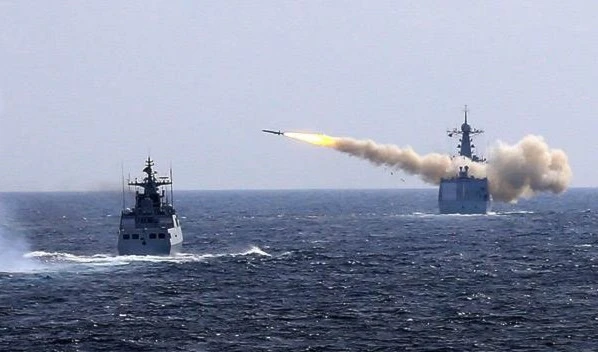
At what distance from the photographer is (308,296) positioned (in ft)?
246

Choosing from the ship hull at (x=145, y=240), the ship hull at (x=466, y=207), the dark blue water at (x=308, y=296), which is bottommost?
the dark blue water at (x=308, y=296)

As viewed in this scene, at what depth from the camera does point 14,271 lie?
3644 inches

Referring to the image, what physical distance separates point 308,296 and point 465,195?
114m

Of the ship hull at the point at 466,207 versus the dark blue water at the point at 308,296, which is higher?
the ship hull at the point at 466,207

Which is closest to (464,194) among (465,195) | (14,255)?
(465,195)

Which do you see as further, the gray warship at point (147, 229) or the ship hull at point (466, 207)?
the ship hull at point (466, 207)

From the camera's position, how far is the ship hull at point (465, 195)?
599 feet

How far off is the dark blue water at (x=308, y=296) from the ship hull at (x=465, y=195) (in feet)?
161

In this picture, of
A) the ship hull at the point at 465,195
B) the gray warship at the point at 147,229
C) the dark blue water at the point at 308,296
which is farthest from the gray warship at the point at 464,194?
the gray warship at the point at 147,229

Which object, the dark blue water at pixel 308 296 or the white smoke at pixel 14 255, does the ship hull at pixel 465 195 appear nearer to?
the dark blue water at pixel 308 296

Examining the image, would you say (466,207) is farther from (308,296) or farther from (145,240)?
(308,296)

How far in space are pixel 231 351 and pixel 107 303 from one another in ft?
64.1

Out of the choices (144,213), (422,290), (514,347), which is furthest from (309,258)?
(514,347)

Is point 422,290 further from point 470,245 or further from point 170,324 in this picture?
point 470,245
